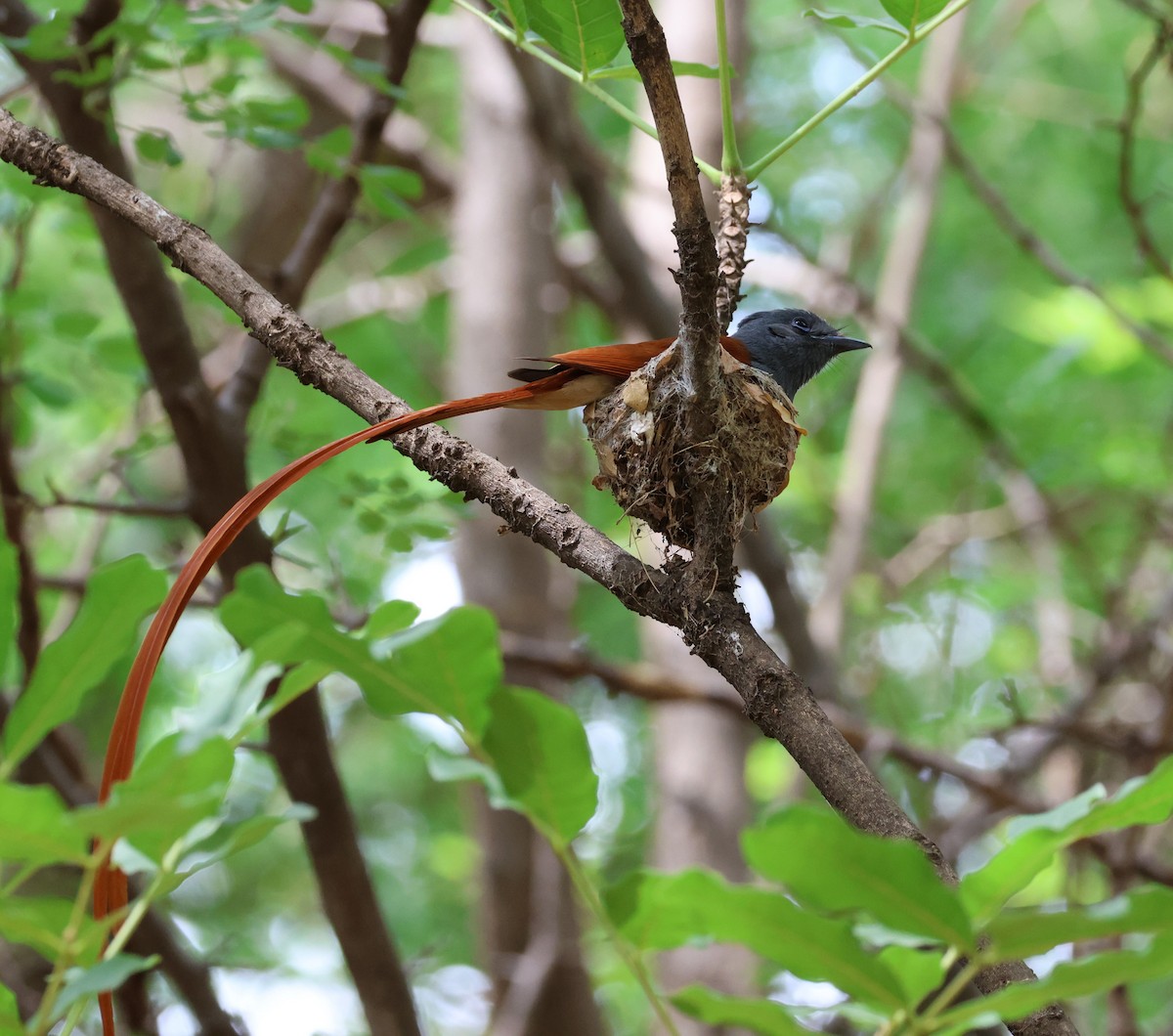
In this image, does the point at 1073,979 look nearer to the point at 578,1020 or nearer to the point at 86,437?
the point at 578,1020

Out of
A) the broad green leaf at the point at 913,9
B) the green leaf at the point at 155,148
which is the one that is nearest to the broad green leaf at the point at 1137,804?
the broad green leaf at the point at 913,9

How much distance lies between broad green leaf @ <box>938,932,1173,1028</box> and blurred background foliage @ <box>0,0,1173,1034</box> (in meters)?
2.81

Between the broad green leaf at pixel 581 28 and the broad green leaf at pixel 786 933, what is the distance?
5.35 ft

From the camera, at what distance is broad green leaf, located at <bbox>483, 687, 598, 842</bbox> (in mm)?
1213

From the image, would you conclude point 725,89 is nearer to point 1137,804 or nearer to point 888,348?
point 1137,804

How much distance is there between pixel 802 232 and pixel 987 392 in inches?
106

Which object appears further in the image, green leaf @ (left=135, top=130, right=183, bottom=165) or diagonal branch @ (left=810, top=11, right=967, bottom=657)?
diagonal branch @ (left=810, top=11, right=967, bottom=657)

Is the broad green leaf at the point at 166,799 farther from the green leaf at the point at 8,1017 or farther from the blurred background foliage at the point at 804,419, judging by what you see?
the blurred background foliage at the point at 804,419

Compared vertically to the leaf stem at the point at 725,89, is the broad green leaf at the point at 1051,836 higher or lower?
lower

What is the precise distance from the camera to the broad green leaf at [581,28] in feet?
7.10

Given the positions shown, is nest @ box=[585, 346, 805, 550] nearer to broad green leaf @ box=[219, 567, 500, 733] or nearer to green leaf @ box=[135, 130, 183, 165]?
broad green leaf @ box=[219, 567, 500, 733]

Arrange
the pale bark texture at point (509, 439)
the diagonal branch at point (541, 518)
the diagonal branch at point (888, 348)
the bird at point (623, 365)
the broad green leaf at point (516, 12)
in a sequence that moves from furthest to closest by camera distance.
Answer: the diagonal branch at point (888, 348), the pale bark texture at point (509, 439), the bird at point (623, 365), the broad green leaf at point (516, 12), the diagonal branch at point (541, 518)

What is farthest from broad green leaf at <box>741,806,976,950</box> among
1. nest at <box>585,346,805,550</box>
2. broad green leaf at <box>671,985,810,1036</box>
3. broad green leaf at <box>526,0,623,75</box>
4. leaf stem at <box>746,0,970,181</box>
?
broad green leaf at <box>526,0,623,75</box>

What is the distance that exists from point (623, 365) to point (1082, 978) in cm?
233
